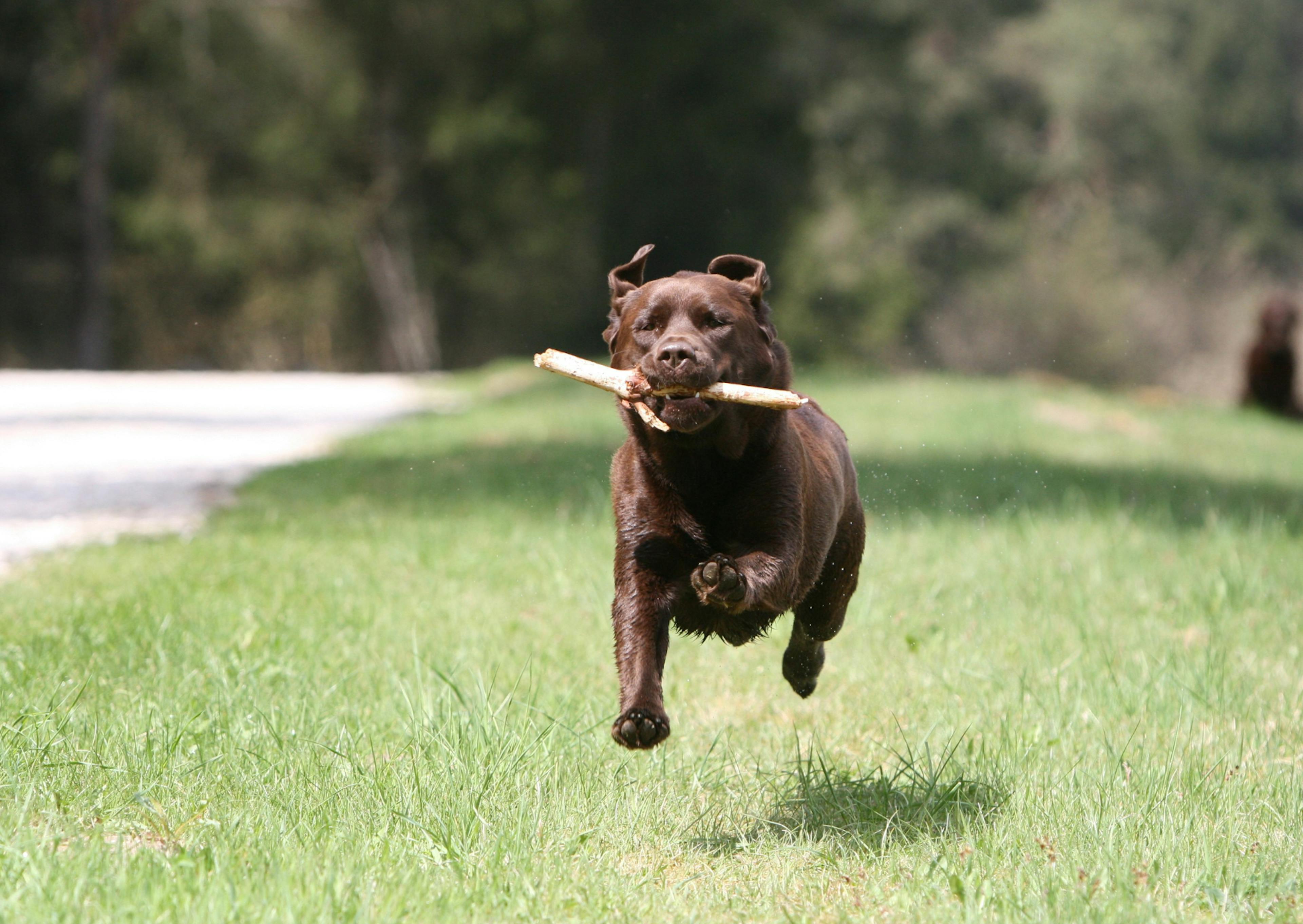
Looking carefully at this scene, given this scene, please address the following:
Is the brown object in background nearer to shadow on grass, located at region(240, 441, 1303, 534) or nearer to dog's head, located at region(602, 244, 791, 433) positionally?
shadow on grass, located at region(240, 441, 1303, 534)

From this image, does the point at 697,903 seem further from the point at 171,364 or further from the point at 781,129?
the point at 171,364

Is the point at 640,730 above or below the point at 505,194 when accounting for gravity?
below

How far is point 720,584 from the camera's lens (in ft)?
11.2

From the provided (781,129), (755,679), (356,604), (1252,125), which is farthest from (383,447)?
(1252,125)

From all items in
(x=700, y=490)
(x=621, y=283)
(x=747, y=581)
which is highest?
(x=621, y=283)

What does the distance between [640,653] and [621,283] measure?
3.67 ft

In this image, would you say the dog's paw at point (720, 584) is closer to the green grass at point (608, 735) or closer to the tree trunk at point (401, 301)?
the green grass at point (608, 735)

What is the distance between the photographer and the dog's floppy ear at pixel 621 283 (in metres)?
4.07

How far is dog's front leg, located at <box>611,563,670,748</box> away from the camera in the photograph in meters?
3.48

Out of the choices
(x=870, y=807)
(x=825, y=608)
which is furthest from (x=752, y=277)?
(x=870, y=807)

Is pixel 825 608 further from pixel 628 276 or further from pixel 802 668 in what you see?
pixel 628 276

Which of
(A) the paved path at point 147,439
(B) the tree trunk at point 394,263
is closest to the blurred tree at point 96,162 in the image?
(B) the tree trunk at point 394,263

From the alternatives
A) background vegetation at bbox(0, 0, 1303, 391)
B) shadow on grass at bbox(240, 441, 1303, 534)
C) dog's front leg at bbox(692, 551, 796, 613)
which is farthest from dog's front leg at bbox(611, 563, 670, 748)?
background vegetation at bbox(0, 0, 1303, 391)

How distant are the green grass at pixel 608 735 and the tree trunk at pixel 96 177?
2453 centimetres
